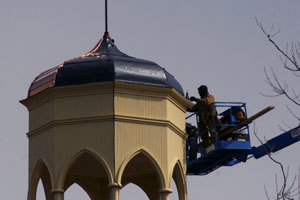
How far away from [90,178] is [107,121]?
467 cm

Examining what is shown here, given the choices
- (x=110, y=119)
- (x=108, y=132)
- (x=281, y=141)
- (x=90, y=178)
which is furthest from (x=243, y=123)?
(x=90, y=178)

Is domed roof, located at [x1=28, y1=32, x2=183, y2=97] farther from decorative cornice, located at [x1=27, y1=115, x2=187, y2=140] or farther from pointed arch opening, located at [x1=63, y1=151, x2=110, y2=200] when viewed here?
pointed arch opening, located at [x1=63, y1=151, x2=110, y2=200]

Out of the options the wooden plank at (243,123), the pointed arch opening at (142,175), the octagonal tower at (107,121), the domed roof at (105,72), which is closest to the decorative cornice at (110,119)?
the octagonal tower at (107,121)

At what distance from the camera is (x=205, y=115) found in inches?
1585

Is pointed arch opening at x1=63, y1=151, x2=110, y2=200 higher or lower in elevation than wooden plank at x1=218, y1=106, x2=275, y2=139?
lower

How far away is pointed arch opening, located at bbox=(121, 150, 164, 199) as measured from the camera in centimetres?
3966

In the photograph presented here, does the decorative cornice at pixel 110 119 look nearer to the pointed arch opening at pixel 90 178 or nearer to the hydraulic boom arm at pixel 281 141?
the pointed arch opening at pixel 90 178

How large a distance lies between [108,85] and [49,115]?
2411mm

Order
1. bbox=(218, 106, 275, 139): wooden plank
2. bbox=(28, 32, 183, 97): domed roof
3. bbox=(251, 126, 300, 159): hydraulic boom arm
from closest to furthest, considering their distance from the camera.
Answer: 1. bbox=(28, 32, 183, 97): domed roof
2. bbox=(218, 106, 275, 139): wooden plank
3. bbox=(251, 126, 300, 159): hydraulic boom arm

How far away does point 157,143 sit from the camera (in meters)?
37.8

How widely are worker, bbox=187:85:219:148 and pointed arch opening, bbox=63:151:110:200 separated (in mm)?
3789

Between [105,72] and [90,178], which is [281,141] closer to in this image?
[90,178]

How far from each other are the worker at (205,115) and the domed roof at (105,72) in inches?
59.3

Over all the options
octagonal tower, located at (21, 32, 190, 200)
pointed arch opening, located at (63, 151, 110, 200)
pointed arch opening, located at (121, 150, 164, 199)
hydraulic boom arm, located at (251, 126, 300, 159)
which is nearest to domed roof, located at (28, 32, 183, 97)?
octagonal tower, located at (21, 32, 190, 200)
